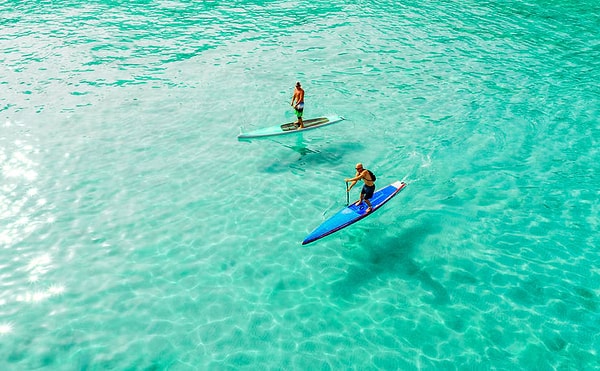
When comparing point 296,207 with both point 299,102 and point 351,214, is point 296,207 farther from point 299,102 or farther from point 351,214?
point 299,102

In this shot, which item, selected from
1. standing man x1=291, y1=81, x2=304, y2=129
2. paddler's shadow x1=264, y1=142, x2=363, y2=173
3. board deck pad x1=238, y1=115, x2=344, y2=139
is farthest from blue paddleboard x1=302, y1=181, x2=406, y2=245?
standing man x1=291, y1=81, x2=304, y2=129

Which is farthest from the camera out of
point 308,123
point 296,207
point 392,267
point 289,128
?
point 308,123

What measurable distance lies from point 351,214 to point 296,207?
7.45 feet

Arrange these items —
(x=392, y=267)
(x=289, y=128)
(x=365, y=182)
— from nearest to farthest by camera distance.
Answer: (x=392, y=267) → (x=365, y=182) → (x=289, y=128)

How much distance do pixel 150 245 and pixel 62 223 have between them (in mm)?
3679

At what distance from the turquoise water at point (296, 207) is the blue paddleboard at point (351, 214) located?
0.46 metres

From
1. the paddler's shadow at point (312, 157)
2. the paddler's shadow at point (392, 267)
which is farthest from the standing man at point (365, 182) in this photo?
the paddler's shadow at point (312, 157)

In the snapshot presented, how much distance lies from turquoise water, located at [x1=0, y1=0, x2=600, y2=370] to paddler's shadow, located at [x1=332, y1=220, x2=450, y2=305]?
0.06 m

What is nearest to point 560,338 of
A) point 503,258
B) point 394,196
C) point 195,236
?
point 503,258

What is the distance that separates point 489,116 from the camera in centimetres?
2159

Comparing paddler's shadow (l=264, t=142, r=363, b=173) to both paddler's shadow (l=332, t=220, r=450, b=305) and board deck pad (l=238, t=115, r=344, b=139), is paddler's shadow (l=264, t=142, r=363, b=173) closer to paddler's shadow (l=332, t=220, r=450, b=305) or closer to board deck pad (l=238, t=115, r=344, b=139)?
board deck pad (l=238, t=115, r=344, b=139)

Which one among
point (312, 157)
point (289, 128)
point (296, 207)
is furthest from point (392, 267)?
point (289, 128)

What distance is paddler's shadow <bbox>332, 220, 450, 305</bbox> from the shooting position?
12.7 m

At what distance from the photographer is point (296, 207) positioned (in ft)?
52.7
